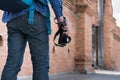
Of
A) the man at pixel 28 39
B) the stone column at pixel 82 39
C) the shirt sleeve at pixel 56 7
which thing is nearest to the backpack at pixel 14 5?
the man at pixel 28 39

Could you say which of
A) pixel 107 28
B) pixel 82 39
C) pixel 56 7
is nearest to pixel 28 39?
pixel 56 7

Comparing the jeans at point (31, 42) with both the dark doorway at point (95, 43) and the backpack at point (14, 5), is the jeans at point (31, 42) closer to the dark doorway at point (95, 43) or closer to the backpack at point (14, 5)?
the backpack at point (14, 5)

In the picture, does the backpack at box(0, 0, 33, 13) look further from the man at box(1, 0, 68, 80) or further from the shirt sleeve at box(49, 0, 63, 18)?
the shirt sleeve at box(49, 0, 63, 18)

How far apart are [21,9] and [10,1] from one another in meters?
0.15

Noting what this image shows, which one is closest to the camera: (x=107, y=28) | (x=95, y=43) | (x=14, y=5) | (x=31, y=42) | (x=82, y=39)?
(x=14, y=5)

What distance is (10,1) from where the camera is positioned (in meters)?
2.80

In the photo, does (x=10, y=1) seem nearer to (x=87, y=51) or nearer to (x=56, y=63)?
(x=56, y=63)

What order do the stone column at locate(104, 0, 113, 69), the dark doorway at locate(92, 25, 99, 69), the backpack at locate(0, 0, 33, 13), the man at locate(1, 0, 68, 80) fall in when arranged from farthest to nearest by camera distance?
the stone column at locate(104, 0, 113, 69) → the dark doorway at locate(92, 25, 99, 69) → the man at locate(1, 0, 68, 80) → the backpack at locate(0, 0, 33, 13)

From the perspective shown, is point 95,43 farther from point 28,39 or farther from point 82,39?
point 28,39

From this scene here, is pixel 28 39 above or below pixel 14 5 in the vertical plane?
below

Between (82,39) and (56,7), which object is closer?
(56,7)

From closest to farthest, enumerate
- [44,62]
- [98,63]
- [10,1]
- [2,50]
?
[10,1] < [44,62] < [2,50] < [98,63]

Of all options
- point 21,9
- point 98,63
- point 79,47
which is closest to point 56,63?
point 79,47

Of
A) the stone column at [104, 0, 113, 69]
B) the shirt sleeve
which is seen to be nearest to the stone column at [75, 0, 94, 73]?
the stone column at [104, 0, 113, 69]
